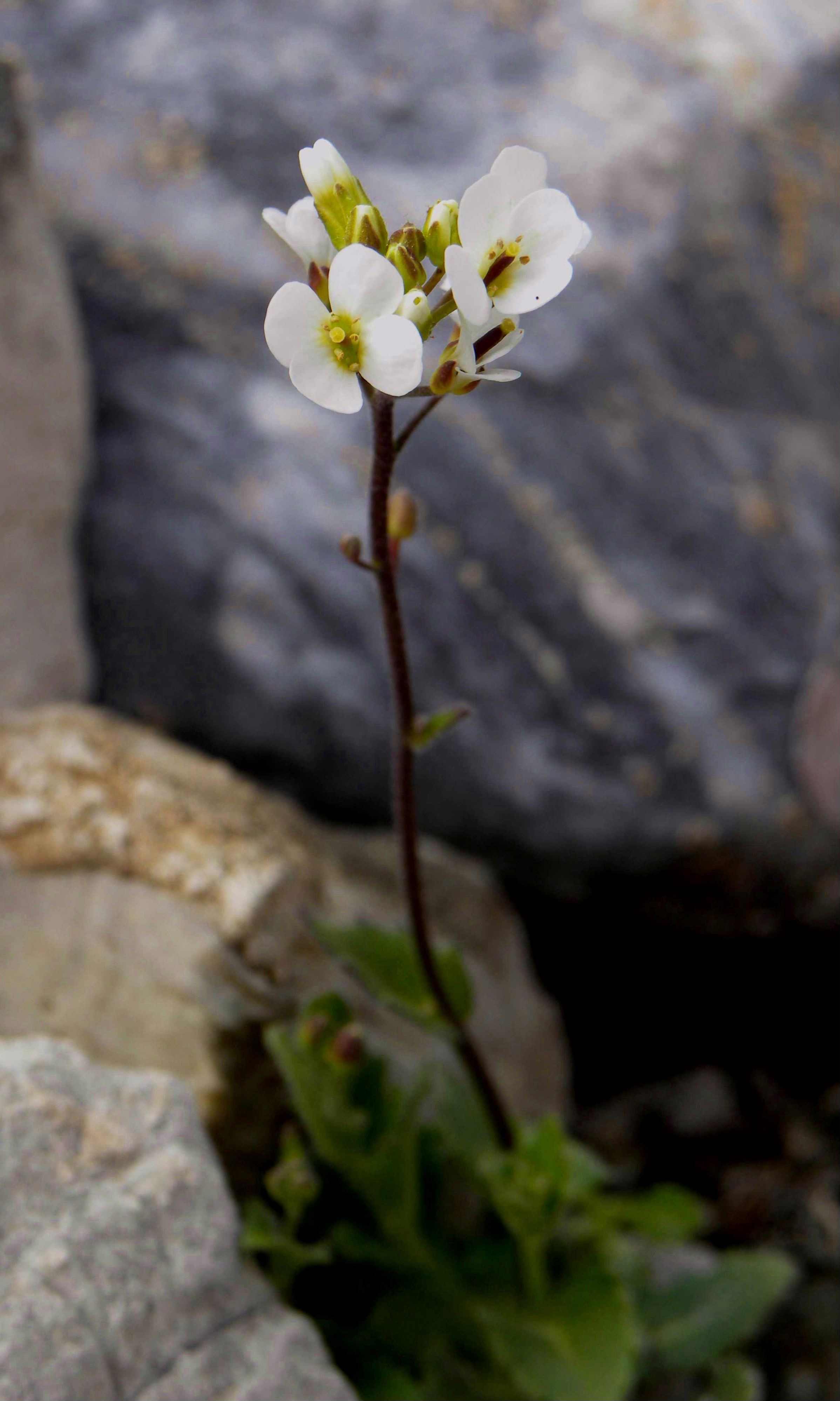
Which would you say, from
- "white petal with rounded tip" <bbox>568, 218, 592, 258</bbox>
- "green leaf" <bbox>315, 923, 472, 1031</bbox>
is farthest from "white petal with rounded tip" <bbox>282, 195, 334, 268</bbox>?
"green leaf" <bbox>315, 923, 472, 1031</bbox>

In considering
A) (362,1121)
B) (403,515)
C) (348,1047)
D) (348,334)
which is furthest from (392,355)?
(362,1121)

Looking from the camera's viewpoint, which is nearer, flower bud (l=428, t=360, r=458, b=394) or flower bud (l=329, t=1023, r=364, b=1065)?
flower bud (l=428, t=360, r=458, b=394)

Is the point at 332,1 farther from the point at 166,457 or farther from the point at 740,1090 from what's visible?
the point at 740,1090

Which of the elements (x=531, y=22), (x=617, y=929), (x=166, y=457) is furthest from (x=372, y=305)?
(x=531, y=22)

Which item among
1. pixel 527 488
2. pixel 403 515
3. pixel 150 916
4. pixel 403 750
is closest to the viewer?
pixel 403 515

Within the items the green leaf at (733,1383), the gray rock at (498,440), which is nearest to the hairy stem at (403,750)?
the green leaf at (733,1383)

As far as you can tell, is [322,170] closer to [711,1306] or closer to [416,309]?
[416,309]

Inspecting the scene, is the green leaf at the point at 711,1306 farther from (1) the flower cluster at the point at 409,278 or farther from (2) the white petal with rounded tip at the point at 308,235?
(2) the white petal with rounded tip at the point at 308,235

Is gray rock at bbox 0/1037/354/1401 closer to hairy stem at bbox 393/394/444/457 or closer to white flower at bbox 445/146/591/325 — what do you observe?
hairy stem at bbox 393/394/444/457
